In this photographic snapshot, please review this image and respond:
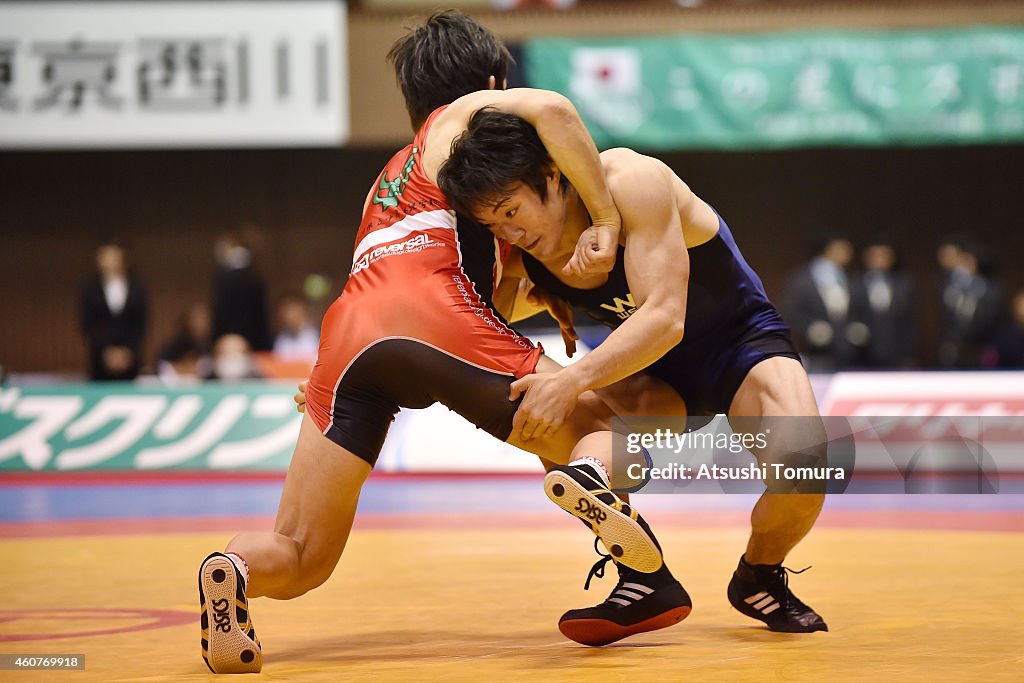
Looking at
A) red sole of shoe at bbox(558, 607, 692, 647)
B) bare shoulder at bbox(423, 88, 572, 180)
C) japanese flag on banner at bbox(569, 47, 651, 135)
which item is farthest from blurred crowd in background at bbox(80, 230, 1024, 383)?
red sole of shoe at bbox(558, 607, 692, 647)

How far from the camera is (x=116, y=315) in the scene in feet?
34.1

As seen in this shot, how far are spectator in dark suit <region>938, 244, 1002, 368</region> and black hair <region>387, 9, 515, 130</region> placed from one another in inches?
310

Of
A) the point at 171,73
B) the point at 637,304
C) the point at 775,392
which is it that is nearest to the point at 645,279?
the point at 637,304

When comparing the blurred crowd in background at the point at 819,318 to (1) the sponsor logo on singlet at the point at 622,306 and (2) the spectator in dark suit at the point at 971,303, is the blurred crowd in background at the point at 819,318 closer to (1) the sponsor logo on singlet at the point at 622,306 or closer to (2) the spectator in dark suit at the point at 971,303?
(2) the spectator in dark suit at the point at 971,303

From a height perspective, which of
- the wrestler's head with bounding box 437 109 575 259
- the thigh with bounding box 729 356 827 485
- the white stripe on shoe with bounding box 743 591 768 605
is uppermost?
the wrestler's head with bounding box 437 109 575 259

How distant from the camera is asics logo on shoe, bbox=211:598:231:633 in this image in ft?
9.70

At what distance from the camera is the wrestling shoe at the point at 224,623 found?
2943 millimetres

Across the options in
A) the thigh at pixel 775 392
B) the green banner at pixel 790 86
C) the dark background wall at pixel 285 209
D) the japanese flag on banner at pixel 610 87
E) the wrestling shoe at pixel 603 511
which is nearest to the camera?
the wrestling shoe at pixel 603 511

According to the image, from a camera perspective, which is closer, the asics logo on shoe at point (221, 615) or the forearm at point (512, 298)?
the asics logo on shoe at point (221, 615)

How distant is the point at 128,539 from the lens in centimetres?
585

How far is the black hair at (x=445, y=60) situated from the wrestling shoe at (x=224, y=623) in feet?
4.45

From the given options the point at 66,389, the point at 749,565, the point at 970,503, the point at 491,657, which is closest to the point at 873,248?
the point at 970,503

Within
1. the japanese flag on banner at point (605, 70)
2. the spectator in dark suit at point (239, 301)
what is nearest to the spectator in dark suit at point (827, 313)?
the japanese flag on banner at point (605, 70)

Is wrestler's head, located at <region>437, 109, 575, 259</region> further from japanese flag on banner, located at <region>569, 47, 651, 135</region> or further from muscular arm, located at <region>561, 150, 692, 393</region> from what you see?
japanese flag on banner, located at <region>569, 47, 651, 135</region>
